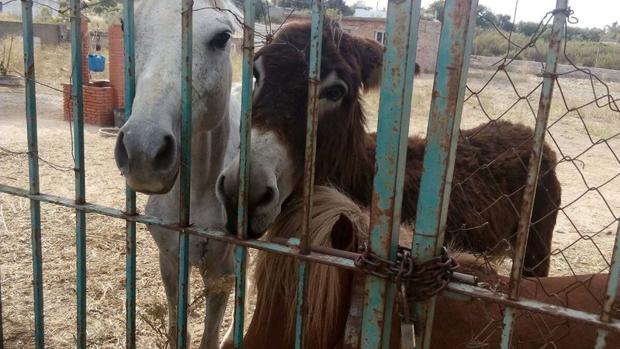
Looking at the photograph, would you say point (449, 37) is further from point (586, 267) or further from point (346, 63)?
point (586, 267)

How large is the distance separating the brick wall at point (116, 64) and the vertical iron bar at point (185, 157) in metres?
9.17

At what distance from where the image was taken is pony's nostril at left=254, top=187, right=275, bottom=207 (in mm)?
1801

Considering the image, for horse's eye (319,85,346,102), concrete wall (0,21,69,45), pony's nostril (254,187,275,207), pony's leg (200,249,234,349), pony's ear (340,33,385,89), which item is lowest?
pony's leg (200,249,234,349)

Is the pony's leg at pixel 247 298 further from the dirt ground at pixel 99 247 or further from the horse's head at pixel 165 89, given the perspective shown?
the horse's head at pixel 165 89

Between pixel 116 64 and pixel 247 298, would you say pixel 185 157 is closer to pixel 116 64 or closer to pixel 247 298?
pixel 247 298

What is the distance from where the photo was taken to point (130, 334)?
1.84m

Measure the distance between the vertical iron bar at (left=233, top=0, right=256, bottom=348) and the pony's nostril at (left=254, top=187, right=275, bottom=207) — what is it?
0.27 m

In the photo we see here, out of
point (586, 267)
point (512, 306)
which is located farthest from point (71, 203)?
point (586, 267)

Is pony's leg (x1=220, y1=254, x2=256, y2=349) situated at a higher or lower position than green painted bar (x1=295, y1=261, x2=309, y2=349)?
lower

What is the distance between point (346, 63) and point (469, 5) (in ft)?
4.46

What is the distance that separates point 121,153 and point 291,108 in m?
0.79

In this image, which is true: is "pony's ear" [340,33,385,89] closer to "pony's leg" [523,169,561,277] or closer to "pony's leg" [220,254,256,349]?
"pony's leg" [220,254,256,349]

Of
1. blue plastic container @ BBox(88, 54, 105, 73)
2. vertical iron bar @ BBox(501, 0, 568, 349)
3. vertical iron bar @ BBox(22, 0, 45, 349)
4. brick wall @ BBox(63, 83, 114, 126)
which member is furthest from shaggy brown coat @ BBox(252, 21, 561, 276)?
blue plastic container @ BBox(88, 54, 105, 73)

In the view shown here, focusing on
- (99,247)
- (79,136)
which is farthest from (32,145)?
(99,247)
